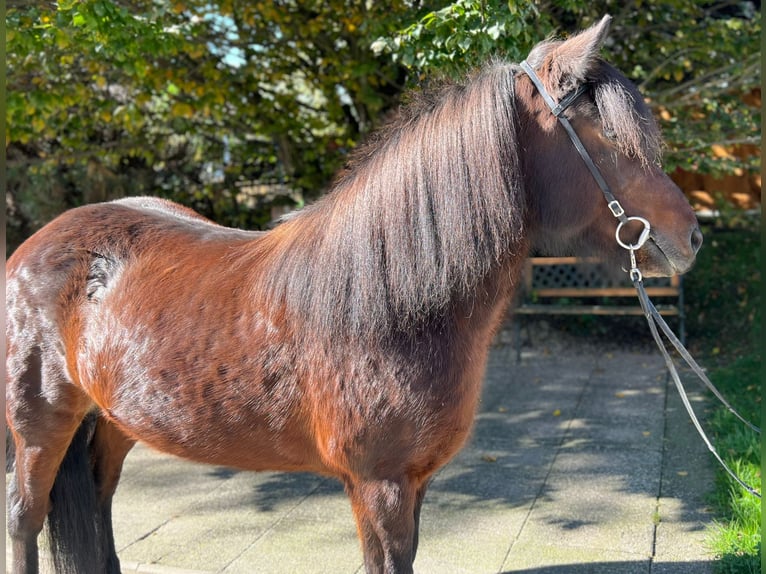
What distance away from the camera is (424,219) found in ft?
6.69

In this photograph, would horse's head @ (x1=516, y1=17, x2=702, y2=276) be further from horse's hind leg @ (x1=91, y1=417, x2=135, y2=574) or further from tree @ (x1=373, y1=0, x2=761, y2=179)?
tree @ (x1=373, y1=0, x2=761, y2=179)

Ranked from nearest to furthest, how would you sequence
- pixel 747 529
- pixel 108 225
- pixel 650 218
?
pixel 650 218 < pixel 108 225 < pixel 747 529

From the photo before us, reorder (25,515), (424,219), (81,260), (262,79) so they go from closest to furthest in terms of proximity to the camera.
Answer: (424,219) < (81,260) < (25,515) < (262,79)

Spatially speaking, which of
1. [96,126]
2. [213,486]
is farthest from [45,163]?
[213,486]

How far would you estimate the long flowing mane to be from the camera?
78.7 inches

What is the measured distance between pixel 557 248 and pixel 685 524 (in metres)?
2.30

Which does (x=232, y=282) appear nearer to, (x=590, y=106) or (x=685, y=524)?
(x=590, y=106)

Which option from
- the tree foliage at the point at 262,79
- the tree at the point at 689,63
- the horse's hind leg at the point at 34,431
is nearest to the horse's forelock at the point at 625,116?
the tree foliage at the point at 262,79

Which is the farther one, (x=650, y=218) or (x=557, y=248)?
(x=557, y=248)

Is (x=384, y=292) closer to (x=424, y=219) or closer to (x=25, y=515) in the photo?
(x=424, y=219)

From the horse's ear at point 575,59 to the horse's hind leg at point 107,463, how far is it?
7.74 ft

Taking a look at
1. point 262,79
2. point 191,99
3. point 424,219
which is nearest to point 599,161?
point 424,219

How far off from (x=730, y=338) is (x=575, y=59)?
695 centimetres

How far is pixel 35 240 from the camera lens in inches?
109
